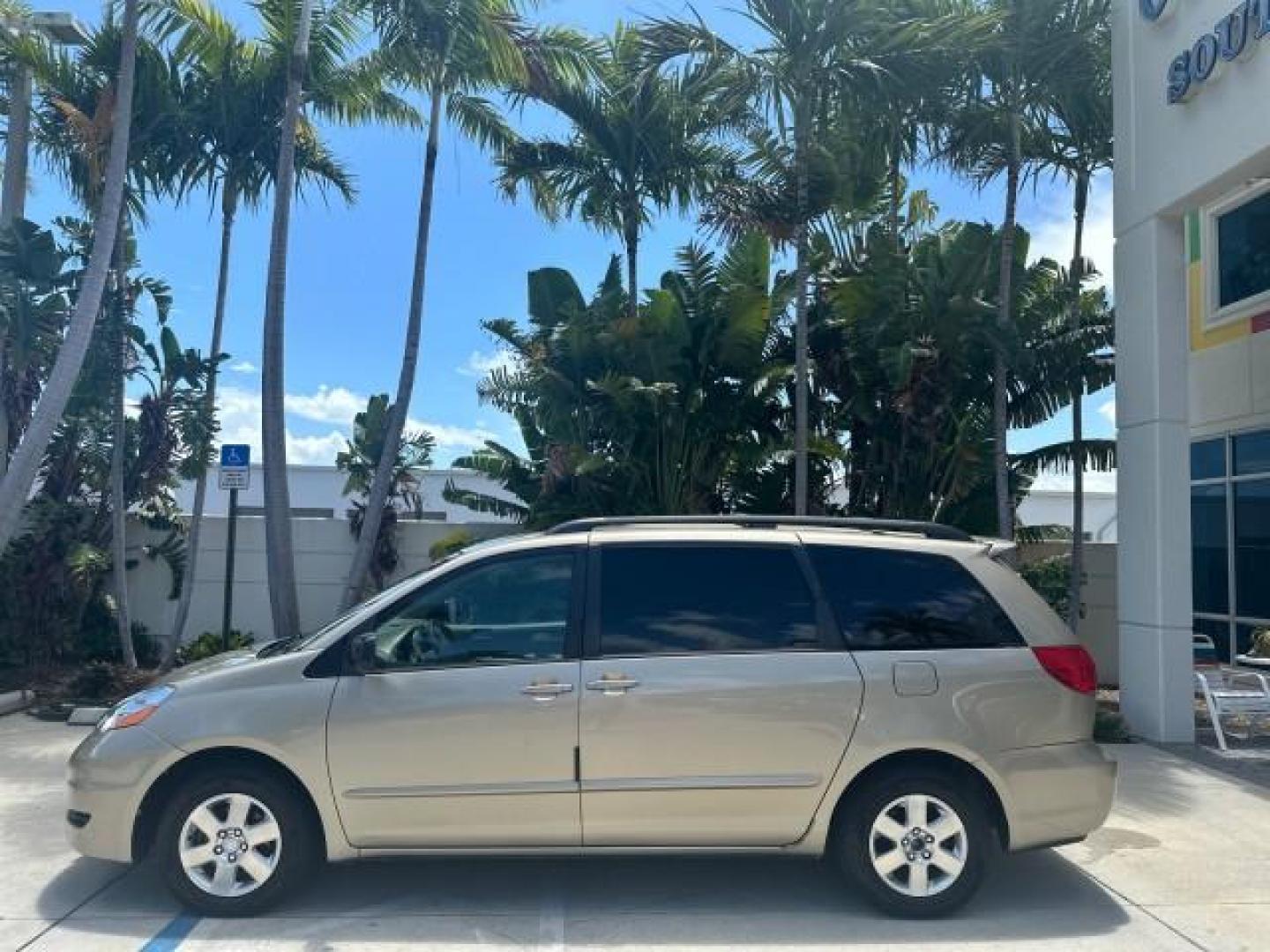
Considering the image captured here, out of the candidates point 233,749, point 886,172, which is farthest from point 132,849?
point 886,172

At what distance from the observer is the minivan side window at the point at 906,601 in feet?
17.4

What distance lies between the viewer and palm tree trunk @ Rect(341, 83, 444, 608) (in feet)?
38.0

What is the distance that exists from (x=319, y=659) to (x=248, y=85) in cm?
896

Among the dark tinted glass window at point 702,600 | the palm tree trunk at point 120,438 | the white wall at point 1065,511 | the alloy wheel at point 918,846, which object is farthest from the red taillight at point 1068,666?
the white wall at point 1065,511

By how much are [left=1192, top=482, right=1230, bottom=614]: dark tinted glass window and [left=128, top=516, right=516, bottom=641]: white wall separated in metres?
9.67

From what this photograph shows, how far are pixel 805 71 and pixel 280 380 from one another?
20.0 feet

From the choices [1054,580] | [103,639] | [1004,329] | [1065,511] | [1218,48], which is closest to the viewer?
[1218,48]

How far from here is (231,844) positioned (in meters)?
5.09

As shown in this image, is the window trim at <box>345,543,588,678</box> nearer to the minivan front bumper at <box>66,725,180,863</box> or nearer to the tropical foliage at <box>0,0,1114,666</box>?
the minivan front bumper at <box>66,725,180,863</box>

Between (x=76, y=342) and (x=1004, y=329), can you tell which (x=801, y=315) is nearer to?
(x=1004, y=329)

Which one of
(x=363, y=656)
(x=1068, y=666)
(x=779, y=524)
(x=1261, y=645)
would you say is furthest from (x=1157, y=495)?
(x=363, y=656)

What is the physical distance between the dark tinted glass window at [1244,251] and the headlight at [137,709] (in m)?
13.5

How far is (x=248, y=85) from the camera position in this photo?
12.0 metres

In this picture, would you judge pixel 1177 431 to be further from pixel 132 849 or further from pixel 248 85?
pixel 248 85
